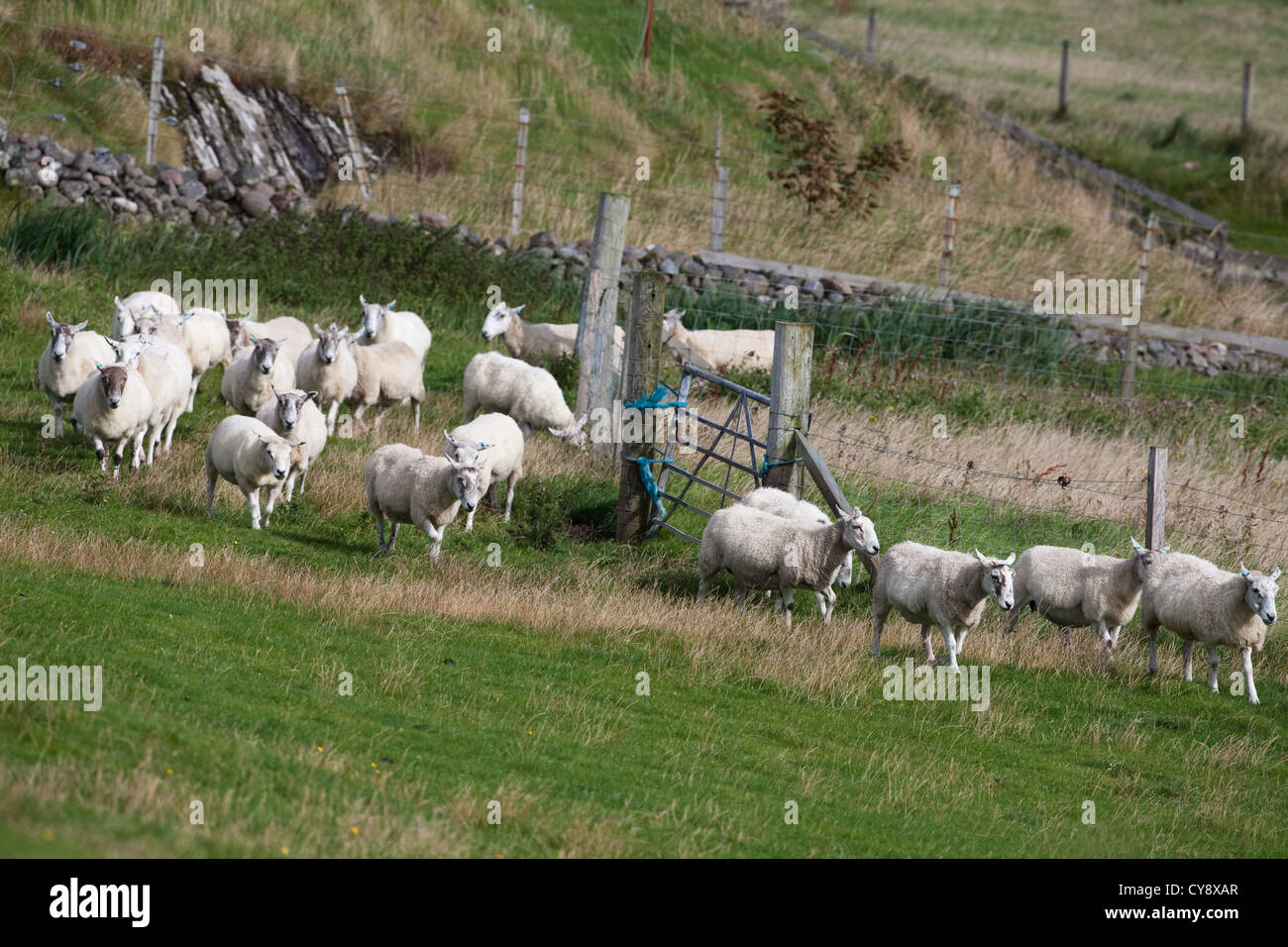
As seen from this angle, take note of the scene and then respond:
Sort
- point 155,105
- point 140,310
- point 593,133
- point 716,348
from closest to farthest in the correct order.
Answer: point 140,310 < point 716,348 < point 155,105 < point 593,133

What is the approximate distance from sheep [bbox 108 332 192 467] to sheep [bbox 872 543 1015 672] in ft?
23.3

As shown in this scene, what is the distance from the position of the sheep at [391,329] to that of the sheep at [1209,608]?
8565mm

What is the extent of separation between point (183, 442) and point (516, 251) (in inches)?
379

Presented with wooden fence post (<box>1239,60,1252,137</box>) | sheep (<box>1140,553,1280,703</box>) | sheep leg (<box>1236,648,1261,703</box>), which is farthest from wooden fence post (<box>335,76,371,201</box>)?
wooden fence post (<box>1239,60,1252,137</box>)

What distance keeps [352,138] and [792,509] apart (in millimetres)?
17142

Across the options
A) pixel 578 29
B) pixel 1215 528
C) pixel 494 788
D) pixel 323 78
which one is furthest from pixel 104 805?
pixel 578 29

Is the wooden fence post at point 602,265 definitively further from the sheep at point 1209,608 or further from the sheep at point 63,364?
the sheep at point 1209,608

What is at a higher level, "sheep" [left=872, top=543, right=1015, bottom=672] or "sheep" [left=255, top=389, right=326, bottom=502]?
"sheep" [left=255, top=389, right=326, bottom=502]

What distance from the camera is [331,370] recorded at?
15.4 m

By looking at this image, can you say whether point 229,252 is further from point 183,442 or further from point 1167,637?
point 1167,637

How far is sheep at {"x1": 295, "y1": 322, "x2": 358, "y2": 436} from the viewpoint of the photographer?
15188 millimetres

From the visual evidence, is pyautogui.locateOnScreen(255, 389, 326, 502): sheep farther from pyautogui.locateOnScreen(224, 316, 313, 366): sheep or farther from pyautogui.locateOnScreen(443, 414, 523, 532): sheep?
pyautogui.locateOnScreen(224, 316, 313, 366): sheep

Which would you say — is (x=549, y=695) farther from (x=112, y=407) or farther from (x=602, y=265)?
(x=602, y=265)

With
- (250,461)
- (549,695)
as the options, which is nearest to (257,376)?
(250,461)
